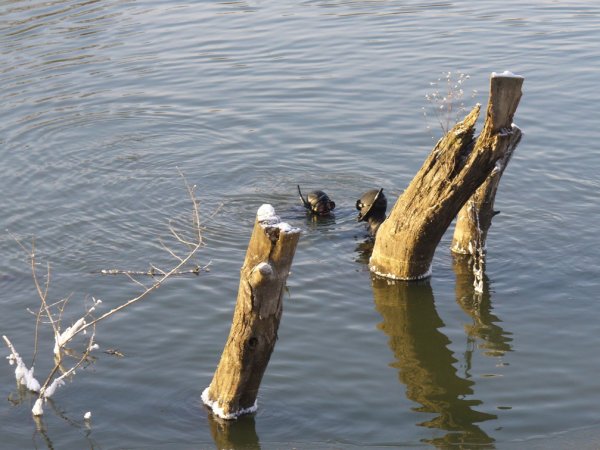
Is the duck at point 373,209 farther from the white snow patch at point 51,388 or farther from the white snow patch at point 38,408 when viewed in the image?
the white snow patch at point 38,408

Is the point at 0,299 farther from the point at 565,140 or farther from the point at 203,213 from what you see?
the point at 565,140

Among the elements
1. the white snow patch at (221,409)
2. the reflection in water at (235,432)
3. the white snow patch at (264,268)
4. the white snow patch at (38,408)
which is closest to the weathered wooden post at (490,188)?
the white snow patch at (264,268)

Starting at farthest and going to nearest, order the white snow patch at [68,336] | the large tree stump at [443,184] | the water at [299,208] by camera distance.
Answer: the large tree stump at [443,184], the water at [299,208], the white snow patch at [68,336]

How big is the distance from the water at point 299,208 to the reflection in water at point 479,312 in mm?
38

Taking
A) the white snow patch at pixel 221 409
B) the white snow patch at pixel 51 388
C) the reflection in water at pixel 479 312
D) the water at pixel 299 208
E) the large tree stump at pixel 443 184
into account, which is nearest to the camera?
the white snow patch at pixel 221 409

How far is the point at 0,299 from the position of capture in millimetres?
12352

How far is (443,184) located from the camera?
11.3 meters

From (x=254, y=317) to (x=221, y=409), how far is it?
130 cm

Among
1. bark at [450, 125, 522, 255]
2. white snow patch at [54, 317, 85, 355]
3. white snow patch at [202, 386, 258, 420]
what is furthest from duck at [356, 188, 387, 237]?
white snow patch at [54, 317, 85, 355]

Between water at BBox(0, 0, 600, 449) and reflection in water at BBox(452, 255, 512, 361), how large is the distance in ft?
0.12

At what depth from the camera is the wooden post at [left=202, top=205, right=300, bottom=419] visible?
27.5 ft

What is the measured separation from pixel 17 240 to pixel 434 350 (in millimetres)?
5837

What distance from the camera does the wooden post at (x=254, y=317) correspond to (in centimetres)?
839

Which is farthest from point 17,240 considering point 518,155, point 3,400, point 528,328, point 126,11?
point 126,11
